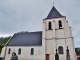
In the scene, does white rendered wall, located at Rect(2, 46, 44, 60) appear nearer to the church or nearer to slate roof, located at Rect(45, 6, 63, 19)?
the church

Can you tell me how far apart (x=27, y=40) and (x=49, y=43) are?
23.4 ft

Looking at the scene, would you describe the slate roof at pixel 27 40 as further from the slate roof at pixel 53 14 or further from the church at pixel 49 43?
the slate roof at pixel 53 14

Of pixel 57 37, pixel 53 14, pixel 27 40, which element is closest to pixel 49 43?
pixel 57 37

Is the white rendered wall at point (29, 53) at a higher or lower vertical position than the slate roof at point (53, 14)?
lower

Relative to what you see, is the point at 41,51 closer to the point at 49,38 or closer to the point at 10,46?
the point at 49,38

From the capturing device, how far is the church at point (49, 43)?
62.1 ft

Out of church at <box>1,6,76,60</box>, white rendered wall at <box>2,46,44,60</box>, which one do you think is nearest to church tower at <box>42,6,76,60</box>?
church at <box>1,6,76,60</box>

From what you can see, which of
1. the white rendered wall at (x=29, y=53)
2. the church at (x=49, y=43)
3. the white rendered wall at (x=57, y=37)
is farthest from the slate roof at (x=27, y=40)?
the white rendered wall at (x=57, y=37)

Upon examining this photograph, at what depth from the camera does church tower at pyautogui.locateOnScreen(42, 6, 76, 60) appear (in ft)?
61.3

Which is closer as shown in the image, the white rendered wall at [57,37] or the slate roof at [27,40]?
the white rendered wall at [57,37]

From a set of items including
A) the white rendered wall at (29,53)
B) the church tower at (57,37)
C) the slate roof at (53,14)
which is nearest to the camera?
the church tower at (57,37)

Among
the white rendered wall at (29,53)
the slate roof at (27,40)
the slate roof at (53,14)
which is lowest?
the white rendered wall at (29,53)

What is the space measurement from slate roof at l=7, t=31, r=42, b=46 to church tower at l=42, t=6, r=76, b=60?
2.93 metres

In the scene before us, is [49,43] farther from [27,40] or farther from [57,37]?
[27,40]
